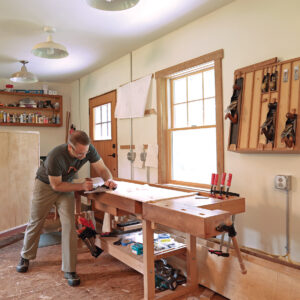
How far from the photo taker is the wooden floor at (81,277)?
2391 millimetres

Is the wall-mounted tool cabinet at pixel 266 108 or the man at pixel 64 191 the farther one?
the man at pixel 64 191

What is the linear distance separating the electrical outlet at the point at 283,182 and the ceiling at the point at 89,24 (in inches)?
70.7

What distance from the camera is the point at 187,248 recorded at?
99.4 inches

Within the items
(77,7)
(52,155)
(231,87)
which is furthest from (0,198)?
(231,87)

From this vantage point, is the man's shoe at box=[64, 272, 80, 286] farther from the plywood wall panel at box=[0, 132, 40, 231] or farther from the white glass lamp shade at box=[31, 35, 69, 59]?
the white glass lamp shade at box=[31, 35, 69, 59]

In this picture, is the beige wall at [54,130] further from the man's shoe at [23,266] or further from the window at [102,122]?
the man's shoe at [23,266]

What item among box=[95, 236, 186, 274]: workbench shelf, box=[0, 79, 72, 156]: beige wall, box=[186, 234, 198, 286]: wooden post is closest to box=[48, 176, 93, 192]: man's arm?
box=[95, 236, 186, 274]: workbench shelf

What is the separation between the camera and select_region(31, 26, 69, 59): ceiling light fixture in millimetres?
3374

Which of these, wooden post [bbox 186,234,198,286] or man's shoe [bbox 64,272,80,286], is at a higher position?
wooden post [bbox 186,234,198,286]

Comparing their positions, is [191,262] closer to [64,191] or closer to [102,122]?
[64,191]

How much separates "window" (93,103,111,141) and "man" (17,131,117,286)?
2.29 metres

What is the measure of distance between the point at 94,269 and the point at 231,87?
2256mm

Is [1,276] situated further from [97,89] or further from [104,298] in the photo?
[97,89]

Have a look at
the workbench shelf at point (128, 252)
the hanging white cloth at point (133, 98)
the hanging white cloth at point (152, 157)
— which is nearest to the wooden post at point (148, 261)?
the workbench shelf at point (128, 252)
